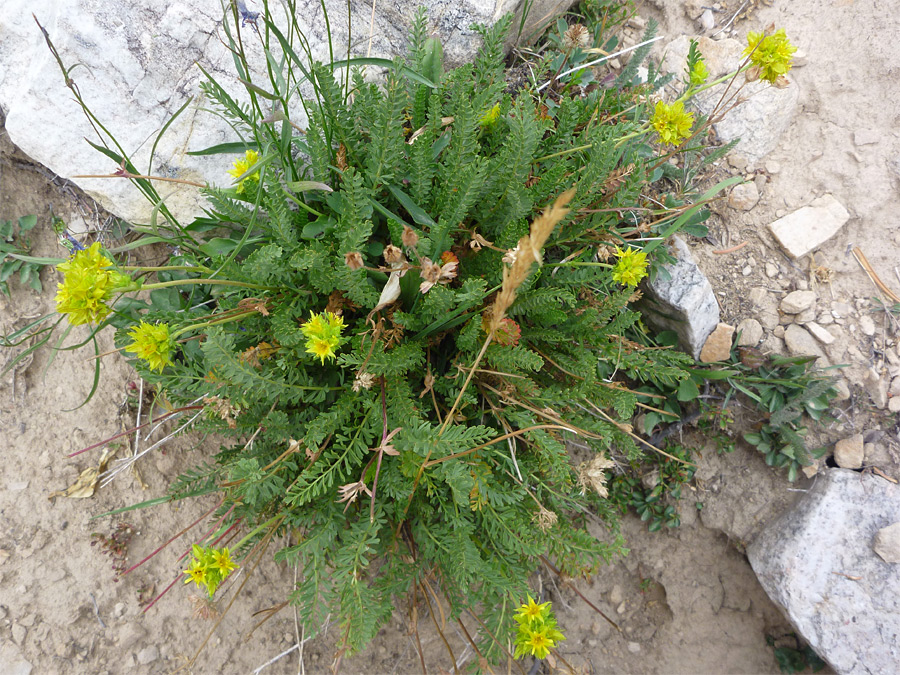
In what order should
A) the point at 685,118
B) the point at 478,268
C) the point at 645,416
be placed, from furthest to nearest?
the point at 645,416 < the point at 478,268 < the point at 685,118

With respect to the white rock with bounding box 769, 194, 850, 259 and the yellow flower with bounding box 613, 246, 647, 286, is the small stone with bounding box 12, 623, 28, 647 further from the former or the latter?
the white rock with bounding box 769, 194, 850, 259

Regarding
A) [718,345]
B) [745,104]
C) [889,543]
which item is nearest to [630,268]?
[718,345]

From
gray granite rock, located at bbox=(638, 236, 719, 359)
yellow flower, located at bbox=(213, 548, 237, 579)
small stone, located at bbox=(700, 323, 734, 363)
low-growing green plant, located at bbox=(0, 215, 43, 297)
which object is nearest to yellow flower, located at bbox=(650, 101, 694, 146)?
gray granite rock, located at bbox=(638, 236, 719, 359)

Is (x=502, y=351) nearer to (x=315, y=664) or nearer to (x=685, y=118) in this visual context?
(x=685, y=118)

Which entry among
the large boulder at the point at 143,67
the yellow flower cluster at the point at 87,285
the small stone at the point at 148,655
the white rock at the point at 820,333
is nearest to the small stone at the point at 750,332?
the white rock at the point at 820,333

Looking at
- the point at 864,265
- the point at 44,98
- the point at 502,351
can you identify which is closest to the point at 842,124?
the point at 864,265

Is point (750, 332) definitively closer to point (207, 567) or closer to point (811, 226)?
point (811, 226)
